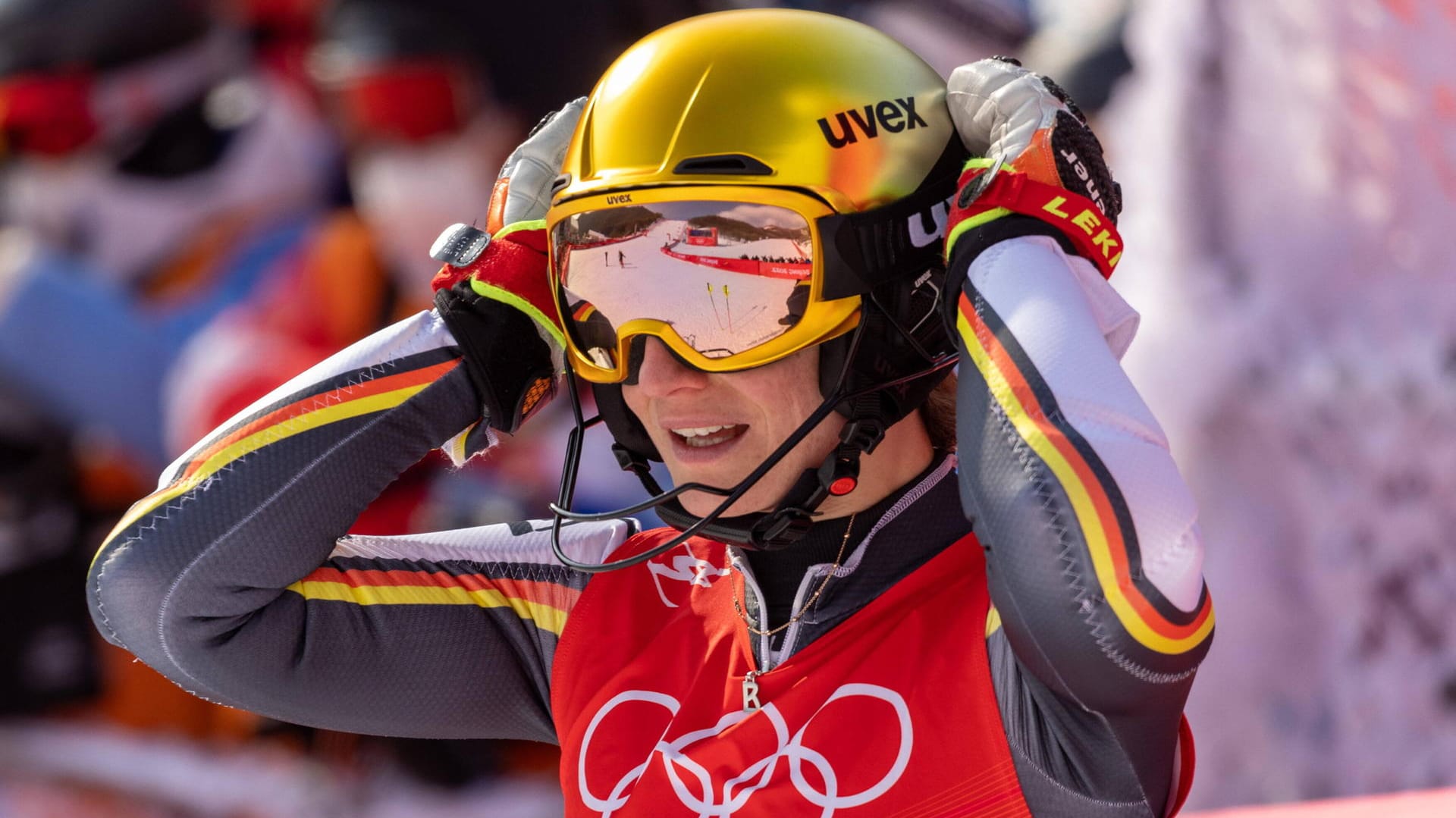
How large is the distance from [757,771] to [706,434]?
0.29 meters

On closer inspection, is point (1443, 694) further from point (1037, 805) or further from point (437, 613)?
point (437, 613)

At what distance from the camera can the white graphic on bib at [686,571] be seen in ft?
4.68

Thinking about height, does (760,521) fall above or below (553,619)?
above

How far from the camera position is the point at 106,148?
3.93 meters

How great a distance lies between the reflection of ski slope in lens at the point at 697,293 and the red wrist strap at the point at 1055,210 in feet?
0.55

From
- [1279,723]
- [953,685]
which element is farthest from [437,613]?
[1279,723]

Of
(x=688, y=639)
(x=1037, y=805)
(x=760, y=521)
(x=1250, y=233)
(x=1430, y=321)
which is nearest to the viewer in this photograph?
(x=1037, y=805)

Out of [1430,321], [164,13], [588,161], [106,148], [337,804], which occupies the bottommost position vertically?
[337,804]

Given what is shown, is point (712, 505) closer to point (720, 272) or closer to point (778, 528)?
point (778, 528)

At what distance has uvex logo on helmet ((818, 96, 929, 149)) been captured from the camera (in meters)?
1.26

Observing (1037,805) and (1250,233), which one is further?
(1250,233)

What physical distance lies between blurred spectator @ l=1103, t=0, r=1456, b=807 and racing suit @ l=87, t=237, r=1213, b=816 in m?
1.15

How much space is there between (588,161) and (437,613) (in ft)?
1.53

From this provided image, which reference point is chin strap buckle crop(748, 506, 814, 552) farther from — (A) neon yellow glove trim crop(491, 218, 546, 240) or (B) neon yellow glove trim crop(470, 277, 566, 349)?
(A) neon yellow glove trim crop(491, 218, 546, 240)
